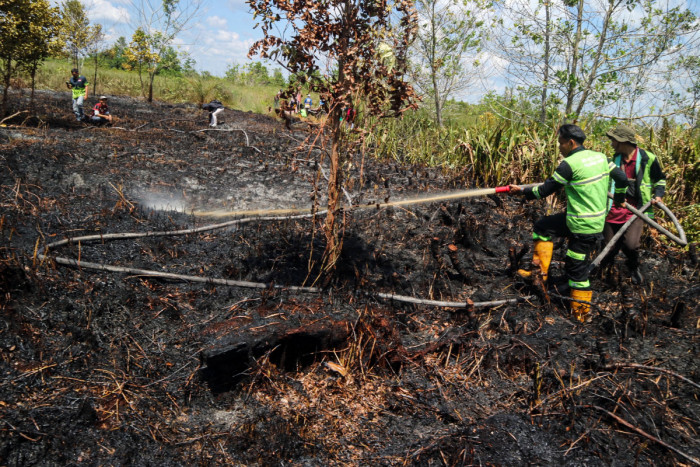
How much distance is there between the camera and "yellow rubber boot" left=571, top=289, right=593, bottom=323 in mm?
3807

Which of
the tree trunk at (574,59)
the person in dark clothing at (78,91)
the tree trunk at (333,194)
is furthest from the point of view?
the person in dark clothing at (78,91)

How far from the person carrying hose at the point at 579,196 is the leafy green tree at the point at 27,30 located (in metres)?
10.2

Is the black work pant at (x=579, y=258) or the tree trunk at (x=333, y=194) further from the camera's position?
the black work pant at (x=579, y=258)

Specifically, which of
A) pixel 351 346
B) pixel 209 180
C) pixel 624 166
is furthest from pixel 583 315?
pixel 209 180

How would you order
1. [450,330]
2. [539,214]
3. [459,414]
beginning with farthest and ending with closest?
[539,214]
[450,330]
[459,414]

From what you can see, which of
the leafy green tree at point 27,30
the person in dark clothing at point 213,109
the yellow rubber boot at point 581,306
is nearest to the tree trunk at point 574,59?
the yellow rubber boot at point 581,306

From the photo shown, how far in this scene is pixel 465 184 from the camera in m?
7.00

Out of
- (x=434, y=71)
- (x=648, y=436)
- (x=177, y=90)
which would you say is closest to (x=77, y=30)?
(x=177, y=90)

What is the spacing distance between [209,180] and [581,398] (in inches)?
228

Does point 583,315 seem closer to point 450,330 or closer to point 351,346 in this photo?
point 450,330

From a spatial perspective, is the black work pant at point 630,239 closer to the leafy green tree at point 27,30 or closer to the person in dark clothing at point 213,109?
the person in dark clothing at point 213,109

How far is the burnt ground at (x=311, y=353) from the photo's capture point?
2.52 meters

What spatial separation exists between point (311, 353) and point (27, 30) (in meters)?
10.2

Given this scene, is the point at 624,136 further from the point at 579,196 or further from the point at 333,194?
the point at 333,194
